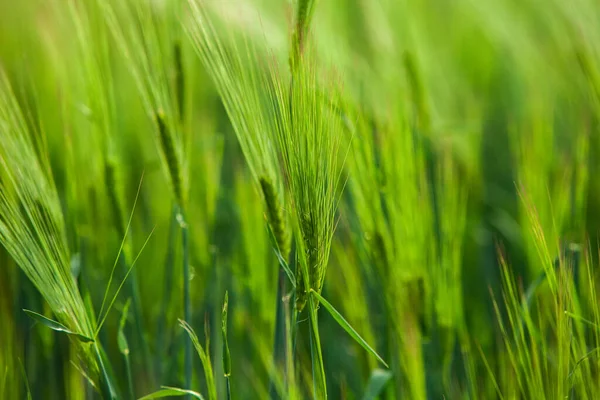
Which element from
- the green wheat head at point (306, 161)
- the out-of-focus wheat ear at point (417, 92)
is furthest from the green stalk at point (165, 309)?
the out-of-focus wheat ear at point (417, 92)

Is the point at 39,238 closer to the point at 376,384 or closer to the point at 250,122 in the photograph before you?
the point at 250,122

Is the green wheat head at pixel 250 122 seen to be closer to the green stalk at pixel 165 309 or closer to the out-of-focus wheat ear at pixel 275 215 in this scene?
the out-of-focus wheat ear at pixel 275 215

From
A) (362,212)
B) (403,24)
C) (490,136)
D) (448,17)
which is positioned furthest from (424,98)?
(448,17)

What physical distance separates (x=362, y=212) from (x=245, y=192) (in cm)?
15

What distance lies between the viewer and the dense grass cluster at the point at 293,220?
517 mm

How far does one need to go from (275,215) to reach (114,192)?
0.73 feet

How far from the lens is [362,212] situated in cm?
65

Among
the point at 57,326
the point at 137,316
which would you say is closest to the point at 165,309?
the point at 137,316

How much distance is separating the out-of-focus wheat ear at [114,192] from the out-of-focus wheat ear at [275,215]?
0.21 meters

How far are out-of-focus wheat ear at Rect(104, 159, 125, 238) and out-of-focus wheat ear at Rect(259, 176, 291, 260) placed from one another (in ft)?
0.67

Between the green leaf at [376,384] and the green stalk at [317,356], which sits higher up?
the green stalk at [317,356]

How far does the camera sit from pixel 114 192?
2.15 ft

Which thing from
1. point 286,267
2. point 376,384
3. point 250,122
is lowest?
point 376,384

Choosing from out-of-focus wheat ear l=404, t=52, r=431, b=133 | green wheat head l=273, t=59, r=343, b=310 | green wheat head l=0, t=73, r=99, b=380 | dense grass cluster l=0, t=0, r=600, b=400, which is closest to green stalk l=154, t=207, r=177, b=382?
dense grass cluster l=0, t=0, r=600, b=400
